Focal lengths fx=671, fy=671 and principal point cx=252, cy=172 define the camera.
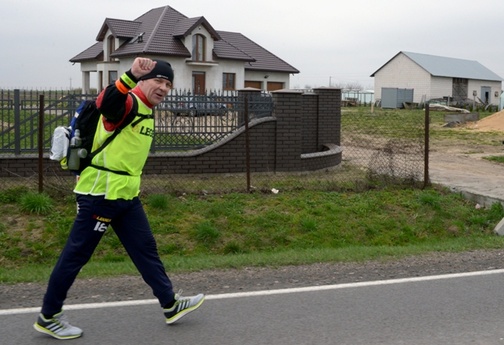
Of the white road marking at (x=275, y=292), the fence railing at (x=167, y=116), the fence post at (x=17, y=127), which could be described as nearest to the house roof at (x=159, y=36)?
the fence railing at (x=167, y=116)

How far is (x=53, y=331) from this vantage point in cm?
504

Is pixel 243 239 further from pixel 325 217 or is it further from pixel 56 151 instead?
pixel 56 151

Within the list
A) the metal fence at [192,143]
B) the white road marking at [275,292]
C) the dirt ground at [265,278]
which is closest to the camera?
the white road marking at [275,292]

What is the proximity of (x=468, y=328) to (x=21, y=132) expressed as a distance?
9.03 meters

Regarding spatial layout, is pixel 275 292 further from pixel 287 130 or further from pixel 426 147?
pixel 287 130

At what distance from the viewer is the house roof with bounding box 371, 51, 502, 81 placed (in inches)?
2675

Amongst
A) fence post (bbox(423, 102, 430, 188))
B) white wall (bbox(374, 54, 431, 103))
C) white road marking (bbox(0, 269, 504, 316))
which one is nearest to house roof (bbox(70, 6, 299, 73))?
white wall (bbox(374, 54, 431, 103))

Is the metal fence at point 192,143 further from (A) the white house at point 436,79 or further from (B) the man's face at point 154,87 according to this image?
(A) the white house at point 436,79

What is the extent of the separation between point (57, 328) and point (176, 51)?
125 ft

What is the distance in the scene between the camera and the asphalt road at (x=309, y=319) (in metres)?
5.13

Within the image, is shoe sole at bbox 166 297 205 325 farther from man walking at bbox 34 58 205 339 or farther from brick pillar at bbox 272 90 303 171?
brick pillar at bbox 272 90 303 171

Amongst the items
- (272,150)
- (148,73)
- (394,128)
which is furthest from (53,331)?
(394,128)

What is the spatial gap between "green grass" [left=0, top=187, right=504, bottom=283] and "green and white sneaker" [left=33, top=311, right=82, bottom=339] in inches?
93.9

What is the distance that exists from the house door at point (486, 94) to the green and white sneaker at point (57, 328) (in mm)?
72930
